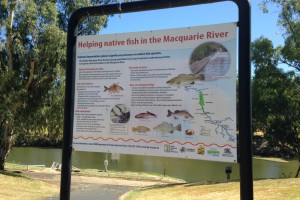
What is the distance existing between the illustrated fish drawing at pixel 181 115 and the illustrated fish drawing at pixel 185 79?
0.83 feet

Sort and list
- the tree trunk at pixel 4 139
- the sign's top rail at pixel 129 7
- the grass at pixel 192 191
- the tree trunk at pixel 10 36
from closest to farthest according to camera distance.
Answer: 1. the sign's top rail at pixel 129 7
2. the grass at pixel 192 191
3. the tree trunk at pixel 10 36
4. the tree trunk at pixel 4 139

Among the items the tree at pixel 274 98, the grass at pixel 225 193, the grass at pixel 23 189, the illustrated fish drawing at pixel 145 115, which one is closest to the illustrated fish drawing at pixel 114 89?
the illustrated fish drawing at pixel 145 115

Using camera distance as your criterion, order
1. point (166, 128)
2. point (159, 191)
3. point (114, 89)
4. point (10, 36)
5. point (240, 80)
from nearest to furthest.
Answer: point (240, 80), point (166, 128), point (114, 89), point (159, 191), point (10, 36)

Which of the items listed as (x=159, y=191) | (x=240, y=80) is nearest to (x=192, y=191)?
(x=159, y=191)

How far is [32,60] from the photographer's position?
19.9 metres

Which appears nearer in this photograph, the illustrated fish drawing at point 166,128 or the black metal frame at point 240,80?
the black metal frame at point 240,80

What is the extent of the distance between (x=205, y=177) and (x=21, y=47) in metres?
16.2

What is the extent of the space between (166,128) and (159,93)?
0.34m

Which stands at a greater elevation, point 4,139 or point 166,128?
point 166,128

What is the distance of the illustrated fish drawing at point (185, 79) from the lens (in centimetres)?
384

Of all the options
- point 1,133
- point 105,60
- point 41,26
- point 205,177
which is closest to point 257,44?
point 205,177

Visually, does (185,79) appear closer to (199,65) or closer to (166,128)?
(199,65)

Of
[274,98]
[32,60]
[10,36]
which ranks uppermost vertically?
[10,36]

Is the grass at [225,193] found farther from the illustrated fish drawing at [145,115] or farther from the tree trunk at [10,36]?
the tree trunk at [10,36]
